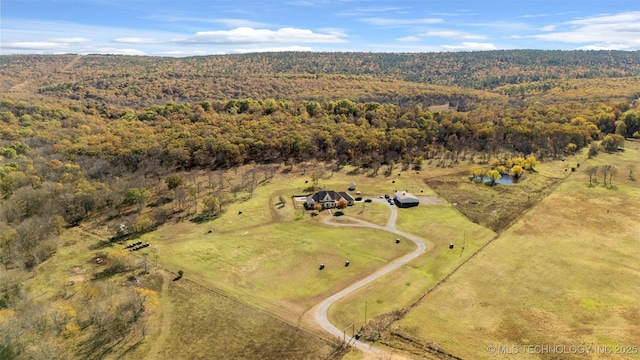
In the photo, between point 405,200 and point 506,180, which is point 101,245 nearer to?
point 405,200

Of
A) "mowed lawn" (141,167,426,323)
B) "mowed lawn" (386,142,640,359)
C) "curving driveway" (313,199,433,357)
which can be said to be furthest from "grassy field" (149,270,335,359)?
"mowed lawn" (386,142,640,359)

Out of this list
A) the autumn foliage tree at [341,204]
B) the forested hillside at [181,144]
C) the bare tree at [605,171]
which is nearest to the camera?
the forested hillside at [181,144]

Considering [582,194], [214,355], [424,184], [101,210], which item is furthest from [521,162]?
[101,210]

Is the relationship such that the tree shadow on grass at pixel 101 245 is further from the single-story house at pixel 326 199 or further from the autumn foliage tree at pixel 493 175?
the autumn foliage tree at pixel 493 175

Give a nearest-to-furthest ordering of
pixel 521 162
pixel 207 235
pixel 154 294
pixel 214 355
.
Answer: pixel 214 355 → pixel 154 294 → pixel 207 235 → pixel 521 162

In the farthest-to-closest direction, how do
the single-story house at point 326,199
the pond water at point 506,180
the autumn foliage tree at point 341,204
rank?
the pond water at point 506,180 < the single-story house at point 326,199 < the autumn foliage tree at point 341,204

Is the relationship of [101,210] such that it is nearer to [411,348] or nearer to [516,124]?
[411,348]

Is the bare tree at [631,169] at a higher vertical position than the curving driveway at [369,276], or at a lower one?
higher

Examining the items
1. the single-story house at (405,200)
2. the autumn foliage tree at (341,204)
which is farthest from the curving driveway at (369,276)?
the autumn foliage tree at (341,204)
